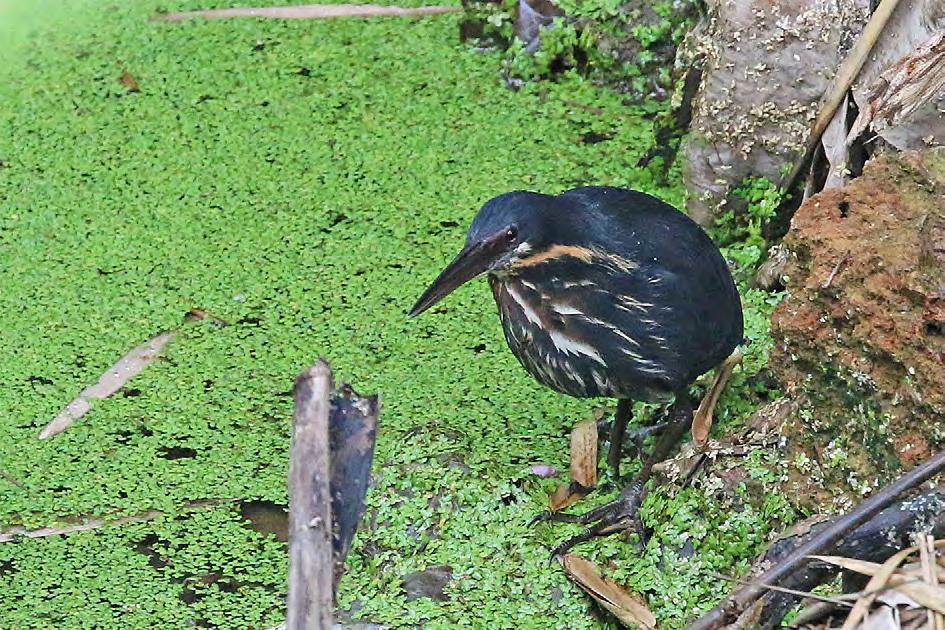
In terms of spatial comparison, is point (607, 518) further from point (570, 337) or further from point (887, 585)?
point (887, 585)

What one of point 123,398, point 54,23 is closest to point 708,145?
point 123,398

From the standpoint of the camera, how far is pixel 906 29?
11.1 feet

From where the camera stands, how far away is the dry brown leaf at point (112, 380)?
3.55m

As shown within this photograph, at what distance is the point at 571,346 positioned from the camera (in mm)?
3043

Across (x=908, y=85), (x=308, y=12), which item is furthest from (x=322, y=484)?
(x=308, y=12)

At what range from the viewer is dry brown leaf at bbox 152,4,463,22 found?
194 inches

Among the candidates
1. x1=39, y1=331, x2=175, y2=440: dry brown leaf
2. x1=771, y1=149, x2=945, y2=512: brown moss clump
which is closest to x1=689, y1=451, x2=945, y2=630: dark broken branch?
x1=771, y1=149, x2=945, y2=512: brown moss clump

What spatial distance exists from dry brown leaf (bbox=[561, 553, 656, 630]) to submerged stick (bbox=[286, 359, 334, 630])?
122 cm

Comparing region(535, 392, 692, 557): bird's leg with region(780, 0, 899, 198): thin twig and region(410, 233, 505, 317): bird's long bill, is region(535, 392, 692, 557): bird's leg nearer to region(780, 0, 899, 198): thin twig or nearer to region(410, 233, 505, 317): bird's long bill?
region(410, 233, 505, 317): bird's long bill

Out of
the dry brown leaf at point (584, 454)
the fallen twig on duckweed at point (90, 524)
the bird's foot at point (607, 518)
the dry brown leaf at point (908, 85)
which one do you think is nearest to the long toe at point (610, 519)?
the bird's foot at point (607, 518)

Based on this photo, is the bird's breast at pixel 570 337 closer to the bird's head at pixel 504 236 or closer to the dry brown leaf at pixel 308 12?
the bird's head at pixel 504 236

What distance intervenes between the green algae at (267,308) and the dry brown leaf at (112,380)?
0.03 metres

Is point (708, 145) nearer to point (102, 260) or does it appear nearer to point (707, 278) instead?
point (707, 278)

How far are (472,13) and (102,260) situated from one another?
1528 millimetres
